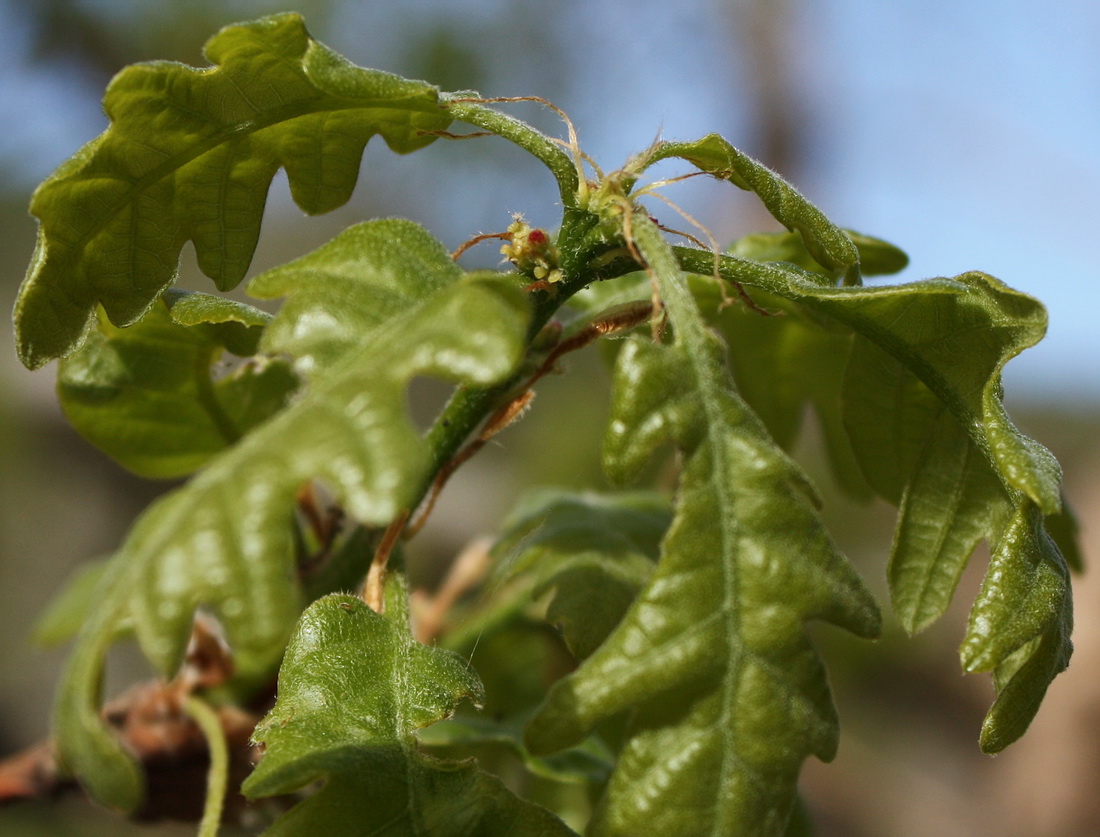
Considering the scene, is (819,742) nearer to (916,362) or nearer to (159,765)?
(916,362)

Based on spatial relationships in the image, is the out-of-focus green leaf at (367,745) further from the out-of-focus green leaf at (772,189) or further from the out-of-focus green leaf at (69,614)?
the out-of-focus green leaf at (69,614)

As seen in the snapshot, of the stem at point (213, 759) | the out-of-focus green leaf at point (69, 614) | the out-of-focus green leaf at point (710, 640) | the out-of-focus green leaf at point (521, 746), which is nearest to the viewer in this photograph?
the out-of-focus green leaf at point (710, 640)

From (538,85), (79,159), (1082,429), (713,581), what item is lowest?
(1082,429)

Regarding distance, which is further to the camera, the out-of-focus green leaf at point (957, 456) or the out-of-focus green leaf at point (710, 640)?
the out-of-focus green leaf at point (957, 456)

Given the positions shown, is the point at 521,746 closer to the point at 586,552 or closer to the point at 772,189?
the point at 586,552

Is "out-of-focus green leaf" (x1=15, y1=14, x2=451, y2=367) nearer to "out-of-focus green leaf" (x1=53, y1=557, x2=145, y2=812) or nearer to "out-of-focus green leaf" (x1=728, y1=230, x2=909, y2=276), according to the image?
"out-of-focus green leaf" (x1=53, y1=557, x2=145, y2=812)

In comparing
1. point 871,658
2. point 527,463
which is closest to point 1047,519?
point 527,463

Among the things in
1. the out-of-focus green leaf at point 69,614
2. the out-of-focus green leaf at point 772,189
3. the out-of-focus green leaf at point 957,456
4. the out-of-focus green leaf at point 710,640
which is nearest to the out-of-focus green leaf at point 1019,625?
the out-of-focus green leaf at point 957,456
